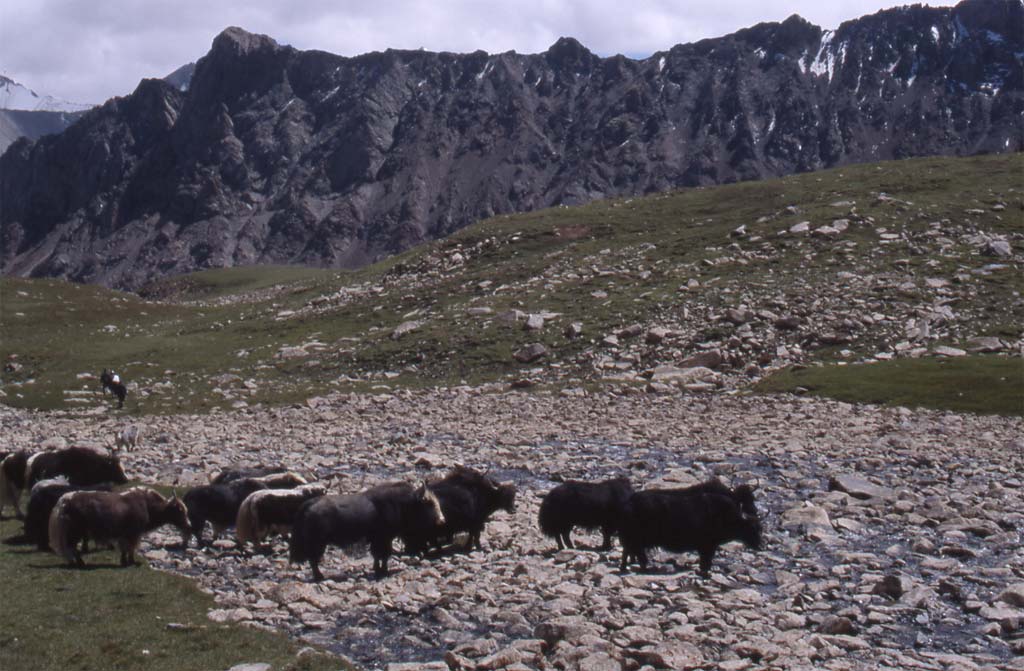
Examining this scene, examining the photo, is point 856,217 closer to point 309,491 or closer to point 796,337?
point 796,337

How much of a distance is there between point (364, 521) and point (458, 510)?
1836 mm

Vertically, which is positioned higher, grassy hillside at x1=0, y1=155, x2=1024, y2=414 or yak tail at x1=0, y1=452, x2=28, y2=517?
grassy hillside at x1=0, y1=155, x2=1024, y2=414

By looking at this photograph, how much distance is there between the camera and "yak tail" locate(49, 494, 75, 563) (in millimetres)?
14062

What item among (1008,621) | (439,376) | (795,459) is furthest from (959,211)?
(1008,621)

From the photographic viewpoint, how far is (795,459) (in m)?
22.5

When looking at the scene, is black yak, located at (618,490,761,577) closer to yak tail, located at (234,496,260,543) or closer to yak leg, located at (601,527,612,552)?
yak leg, located at (601,527,612,552)

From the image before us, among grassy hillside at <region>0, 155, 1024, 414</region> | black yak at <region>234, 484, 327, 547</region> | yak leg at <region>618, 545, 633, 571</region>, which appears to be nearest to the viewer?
yak leg at <region>618, 545, 633, 571</region>

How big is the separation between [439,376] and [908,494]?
22.4 meters

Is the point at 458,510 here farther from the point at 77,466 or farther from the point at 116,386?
the point at 116,386

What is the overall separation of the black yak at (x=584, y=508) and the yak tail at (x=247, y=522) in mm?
4617

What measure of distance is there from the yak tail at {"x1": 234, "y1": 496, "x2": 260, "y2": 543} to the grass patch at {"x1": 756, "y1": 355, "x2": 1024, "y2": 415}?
21.1m

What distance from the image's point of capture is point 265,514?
608 inches

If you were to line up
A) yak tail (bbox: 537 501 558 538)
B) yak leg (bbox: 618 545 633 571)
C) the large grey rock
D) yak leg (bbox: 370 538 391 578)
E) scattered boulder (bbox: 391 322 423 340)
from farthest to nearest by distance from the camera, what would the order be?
scattered boulder (bbox: 391 322 423 340), the large grey rock, yak tail (bbox: 537 501 558 538), yak leg (bbox: 370 538 391 578), yak leg (bbox: 618 545 633 571)

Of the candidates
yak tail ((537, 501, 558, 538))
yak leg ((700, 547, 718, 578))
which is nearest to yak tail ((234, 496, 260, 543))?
yak tail ((537, 501, 558, 538))
